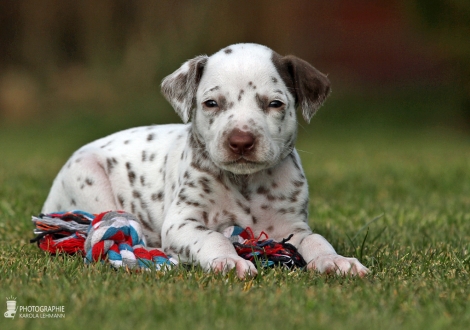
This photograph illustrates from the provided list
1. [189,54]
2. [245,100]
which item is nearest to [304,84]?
[245,100]

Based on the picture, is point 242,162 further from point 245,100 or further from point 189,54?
point 189,54

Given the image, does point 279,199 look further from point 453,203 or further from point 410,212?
point 453,203

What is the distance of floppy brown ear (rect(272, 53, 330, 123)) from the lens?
5059 mm

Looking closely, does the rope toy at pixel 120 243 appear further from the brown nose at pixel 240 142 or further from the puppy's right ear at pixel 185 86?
the puppy's right ear at pixel 185 86

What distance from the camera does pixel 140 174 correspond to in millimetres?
5812

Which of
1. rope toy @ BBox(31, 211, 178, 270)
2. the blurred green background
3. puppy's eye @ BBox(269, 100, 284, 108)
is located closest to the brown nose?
puppy's eye @ BBox(269, 100, 284, 108)

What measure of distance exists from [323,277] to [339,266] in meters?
0.22

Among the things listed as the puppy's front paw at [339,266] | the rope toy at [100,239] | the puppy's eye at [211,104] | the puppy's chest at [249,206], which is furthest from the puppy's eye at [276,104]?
the rope toy at [100,239]

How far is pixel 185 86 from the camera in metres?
5.20

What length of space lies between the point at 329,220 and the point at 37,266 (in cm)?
343

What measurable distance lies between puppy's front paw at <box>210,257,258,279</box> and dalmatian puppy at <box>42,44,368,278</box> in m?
0.03

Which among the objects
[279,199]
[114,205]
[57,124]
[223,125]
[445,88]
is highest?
[223,125]

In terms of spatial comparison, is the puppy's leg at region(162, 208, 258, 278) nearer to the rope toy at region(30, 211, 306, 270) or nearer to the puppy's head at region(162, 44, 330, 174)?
the rope toy at region(30, 211, 306, 270)

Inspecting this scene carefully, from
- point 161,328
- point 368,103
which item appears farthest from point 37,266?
point 368,103
